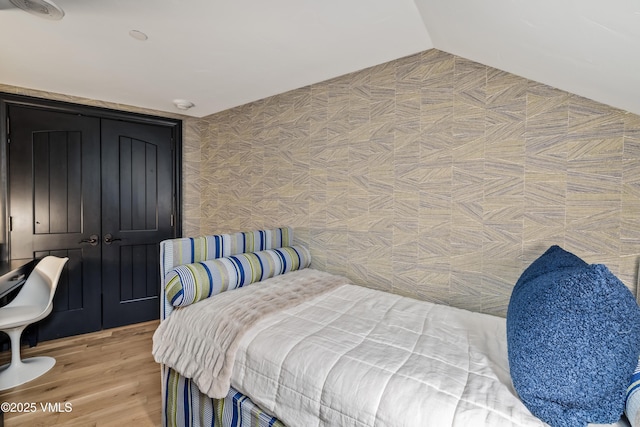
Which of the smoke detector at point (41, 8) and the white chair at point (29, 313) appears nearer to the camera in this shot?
the smoke detector at point (41, 8)

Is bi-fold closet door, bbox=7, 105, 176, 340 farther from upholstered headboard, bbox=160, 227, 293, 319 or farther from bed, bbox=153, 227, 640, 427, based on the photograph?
bed, bbox=153, 227, 640, 427

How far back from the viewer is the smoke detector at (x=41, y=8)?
1416 millimetres

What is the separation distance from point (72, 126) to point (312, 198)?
2.54 metres

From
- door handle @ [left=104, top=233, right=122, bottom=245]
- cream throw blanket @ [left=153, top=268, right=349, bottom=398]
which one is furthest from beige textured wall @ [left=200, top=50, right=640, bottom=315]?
door handle @ [left=104, top=233, right=122, bottom=245]

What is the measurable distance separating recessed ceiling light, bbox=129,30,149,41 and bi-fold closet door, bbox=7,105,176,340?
178 centimetres

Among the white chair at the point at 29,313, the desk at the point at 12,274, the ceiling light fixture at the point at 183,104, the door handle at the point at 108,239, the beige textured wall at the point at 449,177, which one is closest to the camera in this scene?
the beige textured wall at the point at 449,177

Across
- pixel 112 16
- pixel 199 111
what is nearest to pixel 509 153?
pixel 112 16

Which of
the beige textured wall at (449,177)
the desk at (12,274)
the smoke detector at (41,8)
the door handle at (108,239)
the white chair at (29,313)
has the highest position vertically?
the smoke detector at (41,8)

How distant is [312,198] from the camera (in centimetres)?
261

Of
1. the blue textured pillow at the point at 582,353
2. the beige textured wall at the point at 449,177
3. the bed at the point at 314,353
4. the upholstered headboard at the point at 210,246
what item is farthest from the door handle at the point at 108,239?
the blue textured pillow at the point at 582,353

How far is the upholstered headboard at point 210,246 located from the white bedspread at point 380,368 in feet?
2.27

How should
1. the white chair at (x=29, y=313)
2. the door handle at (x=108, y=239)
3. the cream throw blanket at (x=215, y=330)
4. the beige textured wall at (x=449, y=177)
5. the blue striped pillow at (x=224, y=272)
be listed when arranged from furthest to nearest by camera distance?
the door handle at (x=108, y=239), the white chair at (x=29, y=313), the blue striped pillow at (x=224, y=272), the beige textured wall at (x=449, y=177), the cream throw blanket at (x=215, y=330)

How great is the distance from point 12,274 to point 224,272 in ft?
5.10

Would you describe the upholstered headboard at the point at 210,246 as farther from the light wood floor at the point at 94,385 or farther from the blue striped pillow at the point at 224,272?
the light wood floor at the point at 94,385
